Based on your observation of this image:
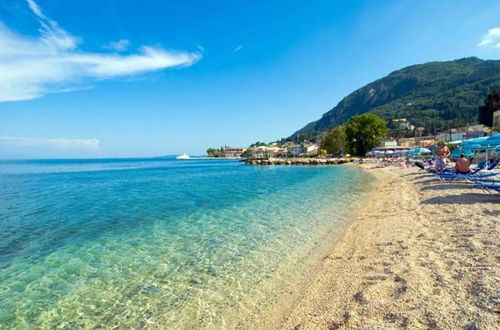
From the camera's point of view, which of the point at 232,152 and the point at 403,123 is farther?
the point at 232,152

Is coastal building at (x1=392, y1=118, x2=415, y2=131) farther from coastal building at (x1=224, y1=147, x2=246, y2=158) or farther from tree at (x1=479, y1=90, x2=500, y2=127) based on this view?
coastal building at (x1=224, y1=147, x2=246, y2=158)

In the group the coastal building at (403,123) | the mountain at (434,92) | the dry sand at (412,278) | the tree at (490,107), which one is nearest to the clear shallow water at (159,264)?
the dry sand at (412,278)

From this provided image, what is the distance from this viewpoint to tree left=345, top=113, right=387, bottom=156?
2447 inches

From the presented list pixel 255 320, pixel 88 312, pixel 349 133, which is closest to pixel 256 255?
pixel 255 320

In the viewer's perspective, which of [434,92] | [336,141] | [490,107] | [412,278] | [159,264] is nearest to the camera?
[412,278]

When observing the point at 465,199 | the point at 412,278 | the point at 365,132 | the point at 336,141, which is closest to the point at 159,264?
the point at 412,278

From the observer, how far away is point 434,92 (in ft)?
474

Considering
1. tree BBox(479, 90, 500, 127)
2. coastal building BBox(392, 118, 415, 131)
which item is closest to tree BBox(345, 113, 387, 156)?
tree BBox(479, 90, 500, 127)

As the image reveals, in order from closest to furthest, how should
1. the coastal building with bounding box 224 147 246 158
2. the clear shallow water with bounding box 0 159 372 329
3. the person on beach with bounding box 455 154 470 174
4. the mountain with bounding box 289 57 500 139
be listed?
the clear shallow water with bounding box 0 159 372 329 → the person on beach with bounding box 455 154 470 174 → the mountain with bounding box 289 57 500 139 → the coastal building with bounding box 224 147 246 158

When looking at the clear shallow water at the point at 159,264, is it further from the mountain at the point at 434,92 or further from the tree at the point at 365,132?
the mountain at the point at 434,92

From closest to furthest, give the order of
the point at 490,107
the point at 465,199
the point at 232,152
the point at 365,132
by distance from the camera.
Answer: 1. the point at 465,199
2. the point at 490,107
3. the point at 365,132
4. the point at 232,152

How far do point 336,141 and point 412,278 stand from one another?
79.5 meters

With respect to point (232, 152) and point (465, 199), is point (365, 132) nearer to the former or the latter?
point (465, 199)

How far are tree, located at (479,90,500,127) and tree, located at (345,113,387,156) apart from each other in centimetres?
2285
